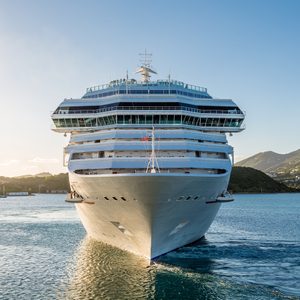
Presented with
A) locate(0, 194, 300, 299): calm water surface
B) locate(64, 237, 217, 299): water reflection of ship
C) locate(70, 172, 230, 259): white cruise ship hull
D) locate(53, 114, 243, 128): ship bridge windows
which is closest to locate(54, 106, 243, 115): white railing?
locate(53, 114, 243, 128): ship bridge windows

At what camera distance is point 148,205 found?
2762cm

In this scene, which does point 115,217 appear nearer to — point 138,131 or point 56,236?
point 138,131

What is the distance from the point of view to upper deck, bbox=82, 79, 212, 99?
39250mm

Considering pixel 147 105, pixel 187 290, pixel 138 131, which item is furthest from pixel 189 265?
pixel 147 105

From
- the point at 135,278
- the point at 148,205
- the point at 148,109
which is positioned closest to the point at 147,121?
the point at 148,109

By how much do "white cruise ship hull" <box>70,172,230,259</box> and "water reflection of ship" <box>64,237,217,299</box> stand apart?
106cm

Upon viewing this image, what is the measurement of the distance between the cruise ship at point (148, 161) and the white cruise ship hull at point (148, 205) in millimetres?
67

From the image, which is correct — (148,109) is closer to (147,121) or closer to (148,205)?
(147,121)

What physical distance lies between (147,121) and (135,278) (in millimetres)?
13431

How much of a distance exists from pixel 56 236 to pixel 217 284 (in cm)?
2842

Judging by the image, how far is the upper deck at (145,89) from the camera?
39250mm

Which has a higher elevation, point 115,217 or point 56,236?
point 115,217

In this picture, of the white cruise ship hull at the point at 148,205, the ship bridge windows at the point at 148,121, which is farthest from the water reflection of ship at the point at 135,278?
the ship bridge windows at the point at 148,121

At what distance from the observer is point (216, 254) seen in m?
35.0
